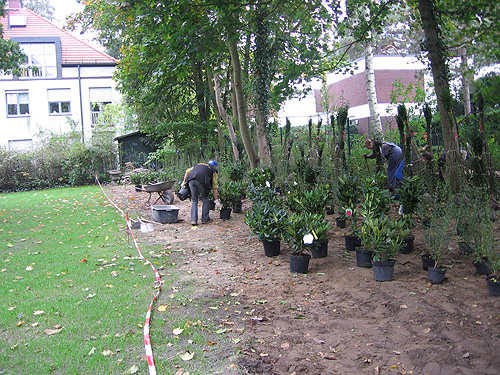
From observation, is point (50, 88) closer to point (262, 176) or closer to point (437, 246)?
point (262, 176)

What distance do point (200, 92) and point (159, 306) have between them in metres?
17.6

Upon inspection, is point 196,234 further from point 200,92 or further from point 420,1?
point 200,92

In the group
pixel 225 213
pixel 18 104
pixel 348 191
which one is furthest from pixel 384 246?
pixel 18 104

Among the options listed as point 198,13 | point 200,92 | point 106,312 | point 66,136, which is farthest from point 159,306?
point 66,136

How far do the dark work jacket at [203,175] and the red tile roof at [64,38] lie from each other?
23643 millimetres

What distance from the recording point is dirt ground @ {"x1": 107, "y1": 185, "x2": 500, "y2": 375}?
395 centimetres

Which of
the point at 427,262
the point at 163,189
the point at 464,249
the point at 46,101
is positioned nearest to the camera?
the point at 427,262

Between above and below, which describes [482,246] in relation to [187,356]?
above

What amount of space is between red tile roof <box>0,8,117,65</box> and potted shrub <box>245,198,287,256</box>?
27619mm

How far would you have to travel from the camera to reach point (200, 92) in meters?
21.9

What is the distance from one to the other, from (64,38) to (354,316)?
3489cm

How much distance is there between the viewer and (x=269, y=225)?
7637 millimetres

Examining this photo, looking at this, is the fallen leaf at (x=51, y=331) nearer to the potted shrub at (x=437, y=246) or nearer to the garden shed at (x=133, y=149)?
the potted shrub at (x=437, y=246)

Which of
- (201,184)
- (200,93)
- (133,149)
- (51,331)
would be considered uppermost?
(200,93)
